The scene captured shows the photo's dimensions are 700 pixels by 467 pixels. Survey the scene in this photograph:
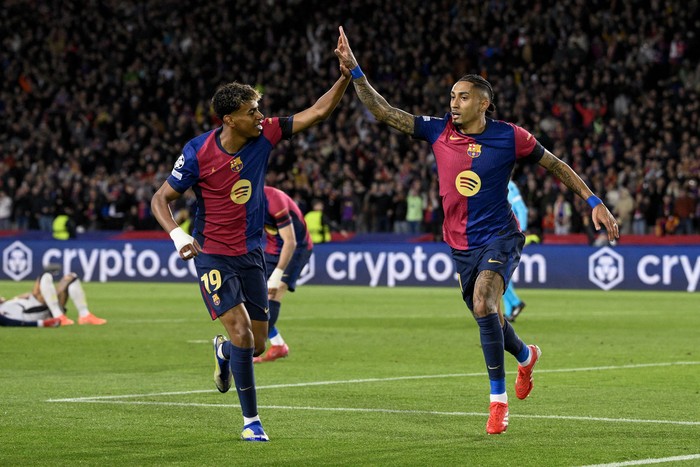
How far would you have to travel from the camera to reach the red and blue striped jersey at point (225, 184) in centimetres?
912

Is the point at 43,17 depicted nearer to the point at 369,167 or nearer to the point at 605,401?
the point at 369,167

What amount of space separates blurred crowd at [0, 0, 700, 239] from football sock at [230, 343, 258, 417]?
77.1 feet

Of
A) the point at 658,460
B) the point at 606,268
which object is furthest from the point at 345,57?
the point at 606,268

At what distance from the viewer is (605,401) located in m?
10.8

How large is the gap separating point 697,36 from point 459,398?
26052 millimetres

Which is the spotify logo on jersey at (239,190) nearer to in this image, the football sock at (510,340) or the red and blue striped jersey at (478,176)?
the red and blue striped jersey at (478,176)

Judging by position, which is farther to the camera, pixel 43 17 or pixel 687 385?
pixel 43 17

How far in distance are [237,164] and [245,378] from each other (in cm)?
139

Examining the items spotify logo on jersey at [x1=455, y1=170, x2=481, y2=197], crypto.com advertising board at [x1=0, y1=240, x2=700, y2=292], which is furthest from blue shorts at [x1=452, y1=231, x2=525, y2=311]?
crypto.com advertising board at [x1=0, y1=240, x2=700, y2=292]

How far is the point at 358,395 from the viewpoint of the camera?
11.3m

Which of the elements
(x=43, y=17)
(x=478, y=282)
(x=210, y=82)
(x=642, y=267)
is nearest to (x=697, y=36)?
(x=642, y=267)

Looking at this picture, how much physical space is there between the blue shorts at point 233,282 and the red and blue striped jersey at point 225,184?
59mm

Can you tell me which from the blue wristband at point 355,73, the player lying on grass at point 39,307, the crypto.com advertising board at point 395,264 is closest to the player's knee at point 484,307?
the blue wristband at point 355,73

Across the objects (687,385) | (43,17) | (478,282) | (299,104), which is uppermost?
(43,17)
